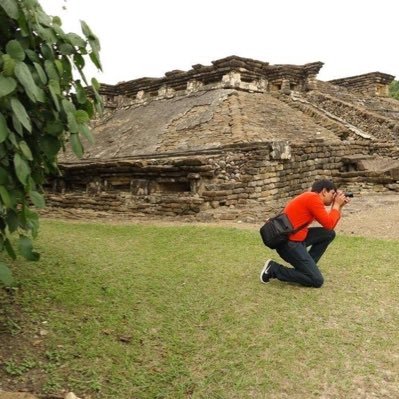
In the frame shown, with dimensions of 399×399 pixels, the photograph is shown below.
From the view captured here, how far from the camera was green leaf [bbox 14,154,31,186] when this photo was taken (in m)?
2.44

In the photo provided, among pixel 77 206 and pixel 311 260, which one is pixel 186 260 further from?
pixel 77 206

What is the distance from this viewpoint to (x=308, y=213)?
4.82m

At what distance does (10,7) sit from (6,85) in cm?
42

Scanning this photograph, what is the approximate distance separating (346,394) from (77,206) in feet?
31.4

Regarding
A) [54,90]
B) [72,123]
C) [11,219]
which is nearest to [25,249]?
[11,219]

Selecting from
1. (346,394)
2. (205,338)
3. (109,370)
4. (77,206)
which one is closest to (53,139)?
(109,370)

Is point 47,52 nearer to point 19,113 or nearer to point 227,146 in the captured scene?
point 19,113

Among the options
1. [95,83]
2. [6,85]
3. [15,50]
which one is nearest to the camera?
[6,85]

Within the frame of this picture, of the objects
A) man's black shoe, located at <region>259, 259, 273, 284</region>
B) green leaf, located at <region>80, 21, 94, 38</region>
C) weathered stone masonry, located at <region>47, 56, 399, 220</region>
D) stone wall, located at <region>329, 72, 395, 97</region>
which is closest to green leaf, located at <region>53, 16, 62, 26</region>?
green leaf, located at <region>80, 21, 94, 38</region>

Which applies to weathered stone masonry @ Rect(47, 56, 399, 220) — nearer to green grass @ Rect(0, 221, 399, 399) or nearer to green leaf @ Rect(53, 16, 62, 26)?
green grass @ Rect(0, 221, 399, 399)

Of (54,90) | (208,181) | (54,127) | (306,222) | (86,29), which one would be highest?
(86,29)

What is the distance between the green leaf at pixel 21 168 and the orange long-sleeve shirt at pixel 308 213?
3.04m

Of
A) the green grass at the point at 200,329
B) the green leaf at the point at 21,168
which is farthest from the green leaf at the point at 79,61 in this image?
the green grass at the point at 200,329

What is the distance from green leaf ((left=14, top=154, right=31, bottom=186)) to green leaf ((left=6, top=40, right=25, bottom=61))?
20.2 inches
